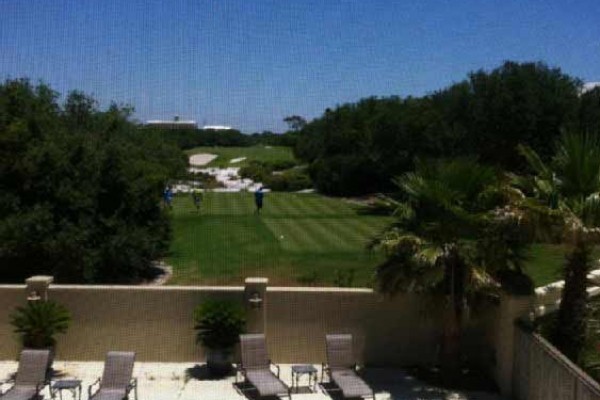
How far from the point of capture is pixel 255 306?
14.4 metres

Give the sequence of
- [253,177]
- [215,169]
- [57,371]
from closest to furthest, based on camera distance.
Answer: [57,371]
[253,177]
[215,169]

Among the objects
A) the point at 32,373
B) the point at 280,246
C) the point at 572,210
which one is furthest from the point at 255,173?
the point at 572,210

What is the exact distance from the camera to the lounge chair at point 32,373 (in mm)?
12227

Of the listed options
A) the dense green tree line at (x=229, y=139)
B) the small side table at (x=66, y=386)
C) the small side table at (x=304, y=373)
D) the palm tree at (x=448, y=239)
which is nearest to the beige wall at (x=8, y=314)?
the small side table at (x=66, y=386)

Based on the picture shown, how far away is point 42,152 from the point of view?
21.5m

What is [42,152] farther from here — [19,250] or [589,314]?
[589,314]

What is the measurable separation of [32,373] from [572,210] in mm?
9157

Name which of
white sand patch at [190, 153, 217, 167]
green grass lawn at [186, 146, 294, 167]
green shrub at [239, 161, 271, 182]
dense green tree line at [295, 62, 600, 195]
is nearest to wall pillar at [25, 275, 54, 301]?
dense green tree line at [295, 62, 600, 195]

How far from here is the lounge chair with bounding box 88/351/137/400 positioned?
39.7ft

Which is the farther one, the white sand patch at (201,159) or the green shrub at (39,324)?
the white sand patch at (201,159)

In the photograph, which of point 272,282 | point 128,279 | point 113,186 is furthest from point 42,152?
point 272,282

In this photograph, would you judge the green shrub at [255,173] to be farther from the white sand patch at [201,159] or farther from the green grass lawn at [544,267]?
the green grass lawn at [544,267]

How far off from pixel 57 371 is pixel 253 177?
225 feet

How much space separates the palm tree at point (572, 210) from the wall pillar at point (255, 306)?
5419 millimetres
